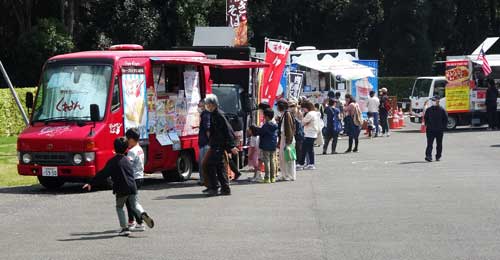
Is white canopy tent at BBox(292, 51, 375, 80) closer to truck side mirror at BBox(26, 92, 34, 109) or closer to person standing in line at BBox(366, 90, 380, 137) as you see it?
person standing in line at BBox(366, 90, 380, 137)

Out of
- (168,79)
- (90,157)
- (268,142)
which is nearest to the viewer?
(90,157)

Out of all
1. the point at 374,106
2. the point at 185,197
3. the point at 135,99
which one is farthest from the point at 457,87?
the point at 185,197

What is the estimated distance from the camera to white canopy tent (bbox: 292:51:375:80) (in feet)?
120

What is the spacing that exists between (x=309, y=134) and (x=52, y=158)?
23.1ft

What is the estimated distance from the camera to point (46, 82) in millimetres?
18141

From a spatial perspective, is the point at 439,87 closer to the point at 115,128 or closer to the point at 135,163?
the point at 115,128

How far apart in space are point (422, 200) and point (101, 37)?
95.5 ft

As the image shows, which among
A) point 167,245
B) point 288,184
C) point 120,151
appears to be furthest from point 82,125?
point 167,245

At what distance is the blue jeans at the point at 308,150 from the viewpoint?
72.4 ft

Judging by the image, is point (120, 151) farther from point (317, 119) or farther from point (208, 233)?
point (317, 119)

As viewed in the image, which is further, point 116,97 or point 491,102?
point 491,102

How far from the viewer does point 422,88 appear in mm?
40094

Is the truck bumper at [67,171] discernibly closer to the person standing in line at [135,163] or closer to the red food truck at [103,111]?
the red food truck at [103,111]

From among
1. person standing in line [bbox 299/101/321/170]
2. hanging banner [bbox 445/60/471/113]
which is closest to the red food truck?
person standing in line [bbox 299/101/321/170]
